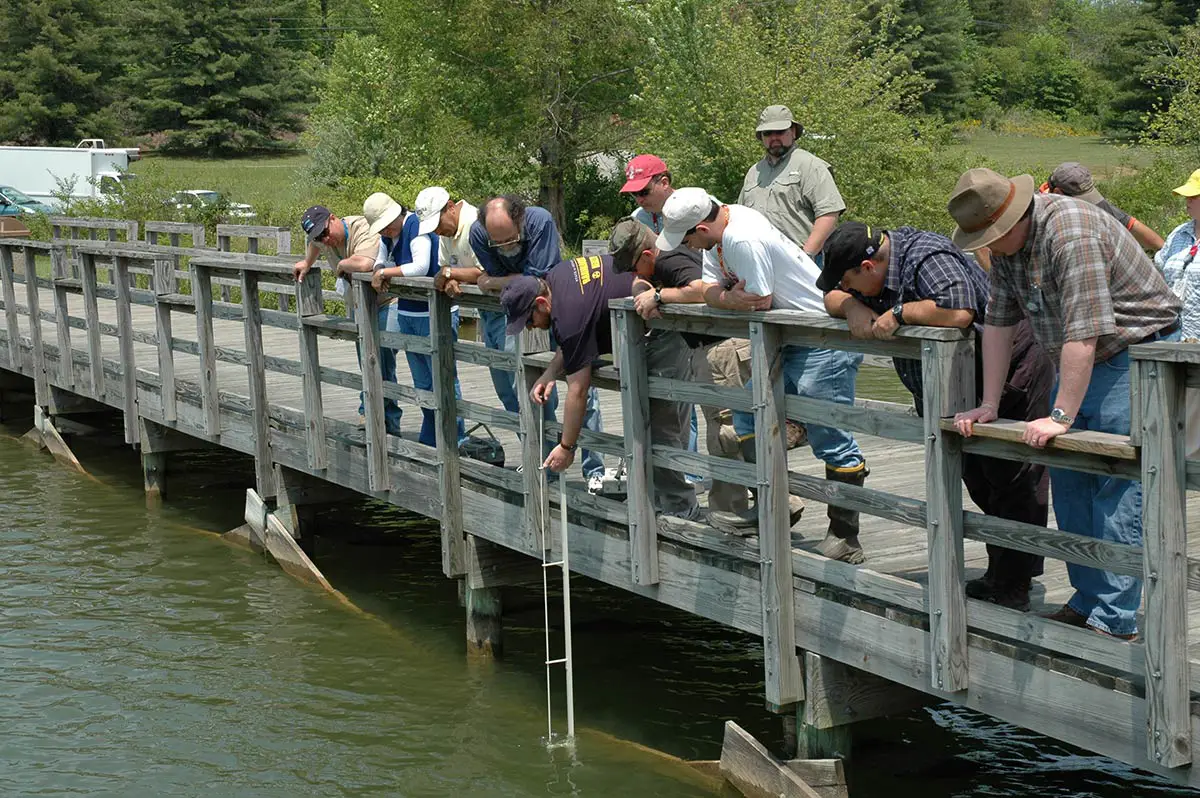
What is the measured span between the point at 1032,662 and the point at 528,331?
3.51 metres

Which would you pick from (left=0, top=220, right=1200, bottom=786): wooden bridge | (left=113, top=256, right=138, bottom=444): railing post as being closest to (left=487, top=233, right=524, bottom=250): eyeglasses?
(left=0, top=220, right=1200, bottom=786): wooden bridge

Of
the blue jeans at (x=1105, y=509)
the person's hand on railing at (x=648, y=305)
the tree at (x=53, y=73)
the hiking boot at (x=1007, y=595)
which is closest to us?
the blue jeans at (x=1105, y=509)

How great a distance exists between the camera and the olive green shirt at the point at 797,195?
852cm

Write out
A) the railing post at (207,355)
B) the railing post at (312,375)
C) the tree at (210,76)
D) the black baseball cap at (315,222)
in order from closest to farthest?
the black baseball cap at (315,222) → the railing post at (312,375) → the railing post at (207,355) → the tree at (210,76)

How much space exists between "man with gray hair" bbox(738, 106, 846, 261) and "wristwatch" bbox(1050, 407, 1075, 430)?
346cm

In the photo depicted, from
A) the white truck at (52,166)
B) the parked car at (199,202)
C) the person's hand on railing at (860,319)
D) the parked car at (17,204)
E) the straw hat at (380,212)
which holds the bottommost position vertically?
the person's hand on railing at (860,319)

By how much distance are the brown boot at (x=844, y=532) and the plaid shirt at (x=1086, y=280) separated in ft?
4.92

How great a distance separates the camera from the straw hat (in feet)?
31.0

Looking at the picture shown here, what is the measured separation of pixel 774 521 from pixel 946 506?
1035 mm

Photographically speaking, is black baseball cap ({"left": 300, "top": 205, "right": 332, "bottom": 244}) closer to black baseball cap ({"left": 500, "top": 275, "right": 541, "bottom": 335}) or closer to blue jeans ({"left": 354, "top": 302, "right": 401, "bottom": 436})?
blue jeans ({"left": 354, "top": 302, "right": 401, "bottom": 436})

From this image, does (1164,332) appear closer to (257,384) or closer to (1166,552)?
(1166,552)

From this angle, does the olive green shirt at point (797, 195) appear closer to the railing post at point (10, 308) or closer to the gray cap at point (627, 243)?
the gray cap at point (627, 243)

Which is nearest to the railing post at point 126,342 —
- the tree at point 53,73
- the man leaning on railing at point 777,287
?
the man leaning on railing at point 777,287

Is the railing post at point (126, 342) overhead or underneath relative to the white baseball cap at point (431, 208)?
underneath
